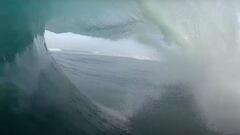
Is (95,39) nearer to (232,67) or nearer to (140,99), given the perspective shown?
(140,99)

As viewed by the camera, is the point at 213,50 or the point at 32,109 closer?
the point at 32,109

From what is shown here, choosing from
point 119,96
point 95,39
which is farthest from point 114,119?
point 95,39

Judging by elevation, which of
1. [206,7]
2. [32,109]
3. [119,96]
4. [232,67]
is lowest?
[32,109]

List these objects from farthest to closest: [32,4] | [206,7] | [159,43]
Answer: [159,43], [206,7], [32,4]

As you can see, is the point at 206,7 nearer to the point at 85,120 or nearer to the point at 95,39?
the point at 95,39

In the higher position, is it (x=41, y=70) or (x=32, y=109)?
(x=41, y=70)

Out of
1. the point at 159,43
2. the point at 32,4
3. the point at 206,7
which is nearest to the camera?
the point at 32,4
